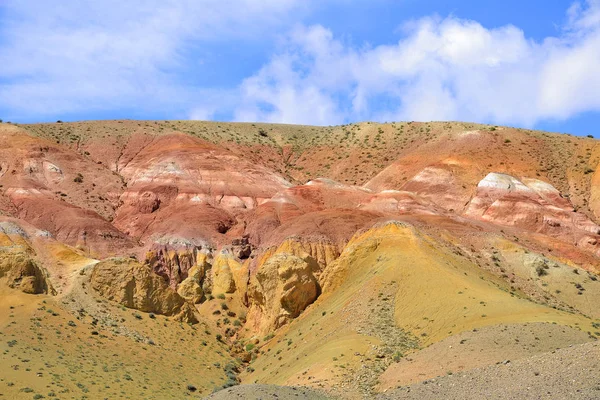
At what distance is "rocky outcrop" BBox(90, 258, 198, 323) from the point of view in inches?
2298

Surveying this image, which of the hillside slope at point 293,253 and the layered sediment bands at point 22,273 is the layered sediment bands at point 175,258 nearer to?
the hillside slope at point 293,253

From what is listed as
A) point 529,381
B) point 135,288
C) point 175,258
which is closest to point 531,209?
point 175,258

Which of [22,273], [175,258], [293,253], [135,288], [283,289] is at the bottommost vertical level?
[135,288]

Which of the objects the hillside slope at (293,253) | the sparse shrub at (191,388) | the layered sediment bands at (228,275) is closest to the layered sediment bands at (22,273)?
the hillside slope at (293,253)

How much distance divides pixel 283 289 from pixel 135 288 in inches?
429

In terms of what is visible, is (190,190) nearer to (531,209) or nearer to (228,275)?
(228,275)

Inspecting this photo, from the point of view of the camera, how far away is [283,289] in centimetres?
6044

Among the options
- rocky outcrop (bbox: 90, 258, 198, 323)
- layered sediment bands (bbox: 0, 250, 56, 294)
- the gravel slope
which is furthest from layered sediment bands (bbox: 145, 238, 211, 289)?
the gravel slope

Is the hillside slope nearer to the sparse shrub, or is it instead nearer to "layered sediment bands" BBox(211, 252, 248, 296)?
the sparse shrub

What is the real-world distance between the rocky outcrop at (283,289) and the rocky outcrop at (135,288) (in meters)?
5.69

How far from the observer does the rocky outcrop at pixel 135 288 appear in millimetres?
58375

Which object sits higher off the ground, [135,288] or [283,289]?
[283,289]

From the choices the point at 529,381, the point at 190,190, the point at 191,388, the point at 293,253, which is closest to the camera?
the point at 529,381

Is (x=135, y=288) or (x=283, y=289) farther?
(x=283, y=289)
